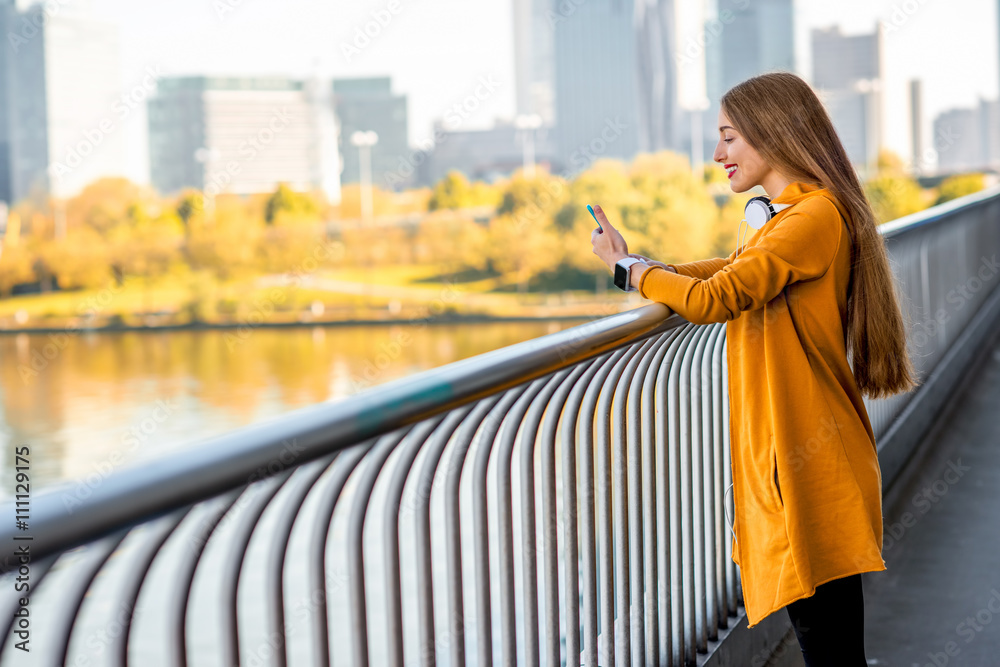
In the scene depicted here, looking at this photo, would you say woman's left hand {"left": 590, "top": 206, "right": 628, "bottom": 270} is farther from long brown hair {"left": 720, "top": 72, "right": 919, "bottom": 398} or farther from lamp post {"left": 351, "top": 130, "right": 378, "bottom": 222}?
lamp post {"left": 351, "top": 130, "right": 378, "bottom": 222}

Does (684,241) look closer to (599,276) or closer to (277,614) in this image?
(599,276)

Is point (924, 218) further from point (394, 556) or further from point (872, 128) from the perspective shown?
point (872, 128)

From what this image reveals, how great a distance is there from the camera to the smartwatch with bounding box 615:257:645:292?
6.36 feet

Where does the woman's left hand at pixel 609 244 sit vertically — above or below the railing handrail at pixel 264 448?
above

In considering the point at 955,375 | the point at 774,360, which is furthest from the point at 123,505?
the point at 955,375

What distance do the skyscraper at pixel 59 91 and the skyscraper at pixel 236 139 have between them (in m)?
3.30

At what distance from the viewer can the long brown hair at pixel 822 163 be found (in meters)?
1.87

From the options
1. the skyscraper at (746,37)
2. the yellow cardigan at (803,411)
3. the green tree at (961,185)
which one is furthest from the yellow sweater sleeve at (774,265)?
the skyscraper at (746,37)

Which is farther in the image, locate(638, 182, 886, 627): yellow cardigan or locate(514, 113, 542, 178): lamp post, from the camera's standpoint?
locate(514, 113, 542, 178): lamp post

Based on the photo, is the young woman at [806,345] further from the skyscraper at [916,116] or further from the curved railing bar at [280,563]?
the skyscraper at [916,116]

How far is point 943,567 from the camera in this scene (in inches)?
133

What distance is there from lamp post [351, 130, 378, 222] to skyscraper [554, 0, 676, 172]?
15584mm

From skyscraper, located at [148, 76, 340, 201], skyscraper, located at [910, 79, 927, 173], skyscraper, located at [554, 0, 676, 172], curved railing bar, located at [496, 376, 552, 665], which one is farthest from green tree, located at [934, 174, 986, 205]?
curved railing bar, located at [496, 376, 552, 665]

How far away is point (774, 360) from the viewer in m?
1.88
